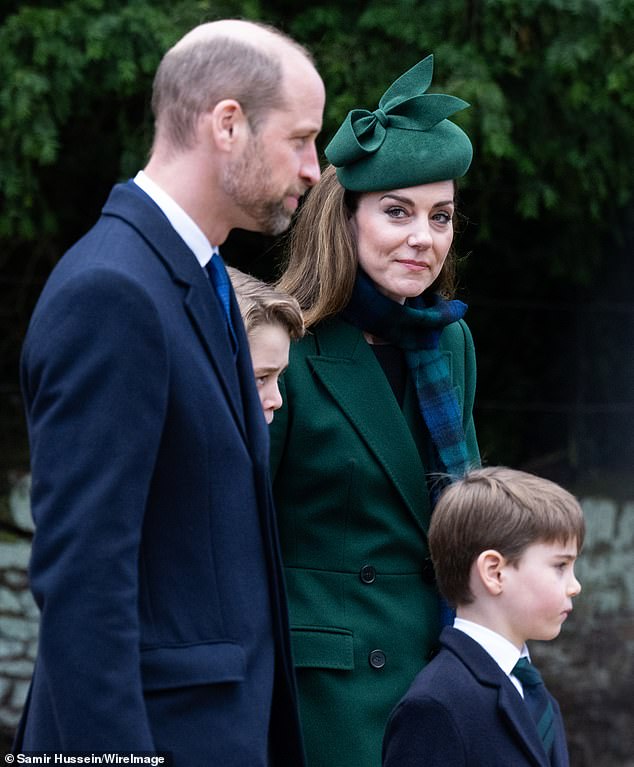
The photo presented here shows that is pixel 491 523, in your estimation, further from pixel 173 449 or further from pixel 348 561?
pixel 173 449

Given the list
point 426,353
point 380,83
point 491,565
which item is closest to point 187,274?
point 491,565

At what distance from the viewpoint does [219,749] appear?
1877 millimetres

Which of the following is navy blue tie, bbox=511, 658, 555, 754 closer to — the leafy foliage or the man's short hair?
the man's short hair

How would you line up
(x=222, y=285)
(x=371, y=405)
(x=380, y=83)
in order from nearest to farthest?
(x=222, y=285)
(x=371, y=405)
(x=380, y=83)

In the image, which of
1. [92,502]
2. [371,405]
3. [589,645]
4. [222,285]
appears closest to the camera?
[92,502]

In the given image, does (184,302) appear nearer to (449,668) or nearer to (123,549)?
(123,549)

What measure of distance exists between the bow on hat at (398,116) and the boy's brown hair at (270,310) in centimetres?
31

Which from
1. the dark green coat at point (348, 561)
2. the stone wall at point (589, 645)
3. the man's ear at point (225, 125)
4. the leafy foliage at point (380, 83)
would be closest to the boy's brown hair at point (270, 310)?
the dark green coat at point (348, 561)

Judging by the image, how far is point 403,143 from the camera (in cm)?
279

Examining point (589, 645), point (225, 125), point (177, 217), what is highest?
point (225, 125)

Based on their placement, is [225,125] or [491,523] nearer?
[225,125]

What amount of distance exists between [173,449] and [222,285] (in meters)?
0.35

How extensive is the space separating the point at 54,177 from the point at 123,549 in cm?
389

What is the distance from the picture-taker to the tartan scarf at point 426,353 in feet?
9.19
